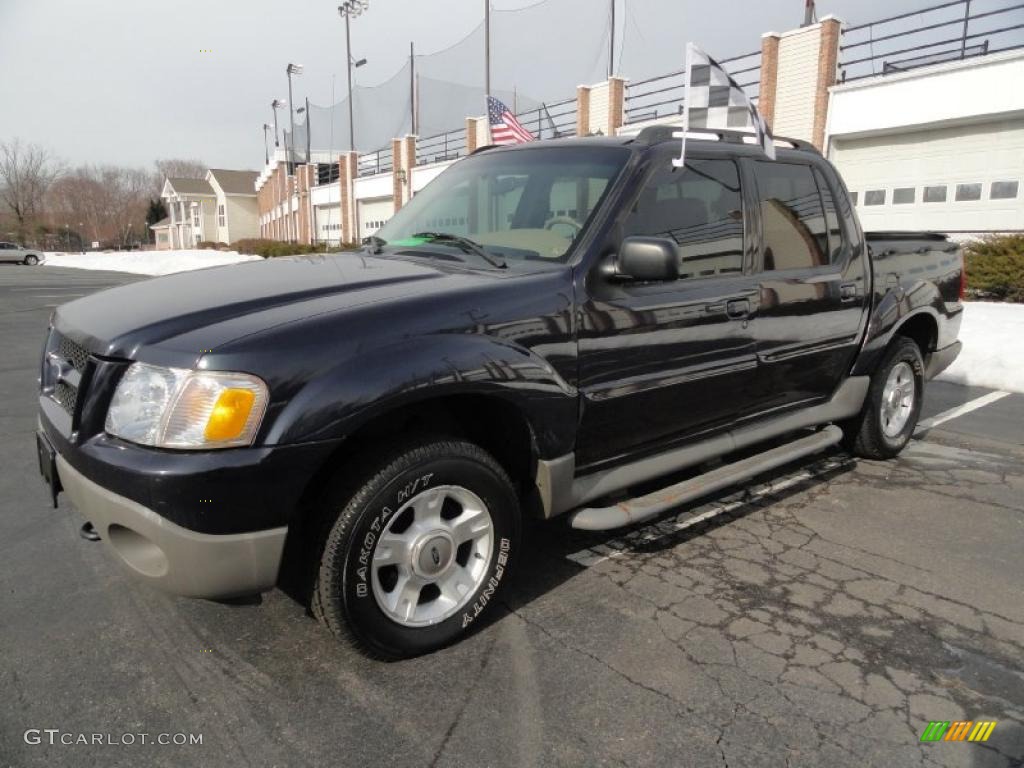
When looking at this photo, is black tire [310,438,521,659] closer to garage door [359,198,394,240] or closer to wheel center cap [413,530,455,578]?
wheel center cap [413,530,455,578]

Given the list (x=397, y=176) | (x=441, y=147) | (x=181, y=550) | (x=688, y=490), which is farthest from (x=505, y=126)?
(x=397, y=176)

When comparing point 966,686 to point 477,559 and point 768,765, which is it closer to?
point 768,765

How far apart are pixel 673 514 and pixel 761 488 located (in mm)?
772

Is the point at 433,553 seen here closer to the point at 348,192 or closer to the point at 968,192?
the point at 968,192

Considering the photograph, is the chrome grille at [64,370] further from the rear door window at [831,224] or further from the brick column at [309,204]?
the brick column at [309,204]

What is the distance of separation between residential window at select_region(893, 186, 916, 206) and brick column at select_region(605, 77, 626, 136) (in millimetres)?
9862

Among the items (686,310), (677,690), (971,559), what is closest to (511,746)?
(677,690)

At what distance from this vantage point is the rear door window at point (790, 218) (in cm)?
378

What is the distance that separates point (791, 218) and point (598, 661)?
262 cm

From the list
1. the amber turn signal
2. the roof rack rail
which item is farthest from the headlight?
the roof rack rail

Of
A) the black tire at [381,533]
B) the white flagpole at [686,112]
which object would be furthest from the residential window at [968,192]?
the black tire at [381,533]

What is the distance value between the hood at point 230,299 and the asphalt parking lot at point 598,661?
1140 mm

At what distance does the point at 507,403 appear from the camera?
2.71 m

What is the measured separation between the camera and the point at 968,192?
15.6 meters
